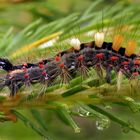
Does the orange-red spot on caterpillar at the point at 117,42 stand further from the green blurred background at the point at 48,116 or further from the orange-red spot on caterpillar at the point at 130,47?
the green blurred background at the point at 48,116

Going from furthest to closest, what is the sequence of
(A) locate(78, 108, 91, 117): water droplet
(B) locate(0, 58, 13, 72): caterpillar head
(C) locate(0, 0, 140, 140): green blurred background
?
(C) locate(0, 0, 140, 140): green blurred background
(B) locate(0, 58, 13, 72): caterpillar head
(A) locate(78, 108, 91, 117): water droplet

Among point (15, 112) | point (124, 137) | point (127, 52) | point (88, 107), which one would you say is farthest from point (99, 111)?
point (124, 137)

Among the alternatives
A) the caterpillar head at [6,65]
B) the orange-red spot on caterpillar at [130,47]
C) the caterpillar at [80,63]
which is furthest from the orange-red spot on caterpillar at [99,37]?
the caterpillar head at [6,65]

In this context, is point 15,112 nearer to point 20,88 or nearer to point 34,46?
point 20,88

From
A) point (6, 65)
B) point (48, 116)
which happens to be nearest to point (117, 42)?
point (6, 65)

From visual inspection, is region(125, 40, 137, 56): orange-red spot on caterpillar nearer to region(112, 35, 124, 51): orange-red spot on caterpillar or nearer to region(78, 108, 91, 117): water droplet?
region(112, 35, 124, 51): orange-red spot on caterpillar

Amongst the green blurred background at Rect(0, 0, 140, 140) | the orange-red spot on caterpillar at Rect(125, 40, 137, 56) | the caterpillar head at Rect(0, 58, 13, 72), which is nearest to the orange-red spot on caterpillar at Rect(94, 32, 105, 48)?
the orange-red spot on caterpillar at Rect(125, 40, 137, 56)
